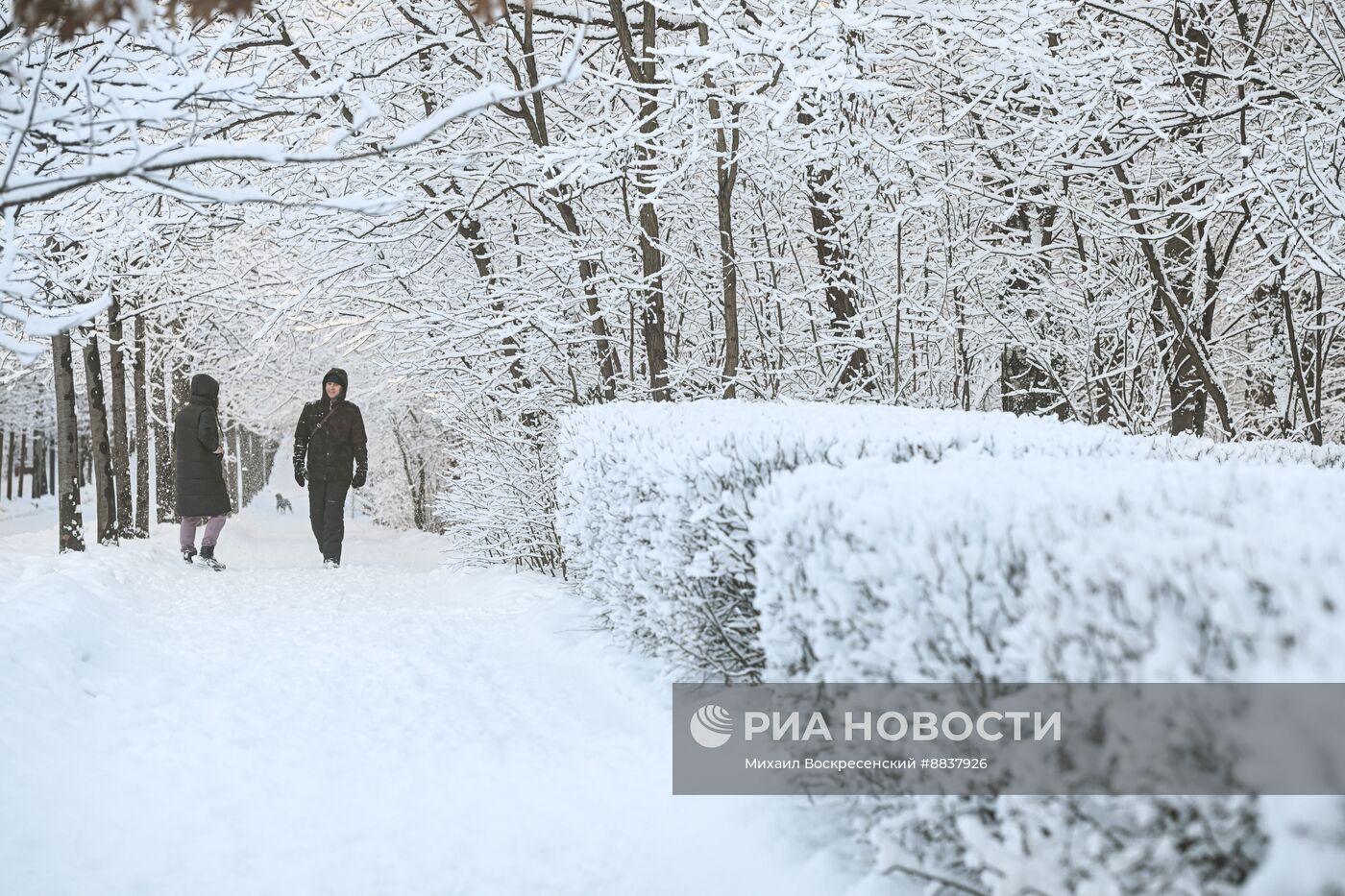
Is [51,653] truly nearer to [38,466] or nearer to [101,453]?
[101,453]

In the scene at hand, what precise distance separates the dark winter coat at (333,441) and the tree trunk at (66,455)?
2586 mm

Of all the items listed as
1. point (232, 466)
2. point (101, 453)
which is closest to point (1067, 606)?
point (101, 453)

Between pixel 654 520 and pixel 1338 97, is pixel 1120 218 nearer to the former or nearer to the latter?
pixel 1338 97

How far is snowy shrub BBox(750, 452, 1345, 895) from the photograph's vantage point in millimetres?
1614

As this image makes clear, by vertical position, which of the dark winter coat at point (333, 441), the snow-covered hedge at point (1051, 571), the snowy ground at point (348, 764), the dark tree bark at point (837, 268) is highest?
the dark tree bark at point (837, 268)

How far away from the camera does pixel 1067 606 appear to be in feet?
6.12

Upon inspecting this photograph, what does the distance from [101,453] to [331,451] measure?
3849 millimetres

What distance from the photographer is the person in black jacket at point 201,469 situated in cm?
916

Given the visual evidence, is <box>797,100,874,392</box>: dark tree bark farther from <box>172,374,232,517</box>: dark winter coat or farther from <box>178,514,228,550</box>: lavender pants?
<box>178,514,228,550</box>: lavender pants

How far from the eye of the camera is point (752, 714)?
375 centimetres

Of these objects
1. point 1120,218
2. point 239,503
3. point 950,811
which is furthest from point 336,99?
point 239,503

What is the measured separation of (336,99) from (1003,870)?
865 cm

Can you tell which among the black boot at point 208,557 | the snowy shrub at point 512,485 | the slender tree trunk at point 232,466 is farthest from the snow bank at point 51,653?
the slender tree trunk at point 232,466

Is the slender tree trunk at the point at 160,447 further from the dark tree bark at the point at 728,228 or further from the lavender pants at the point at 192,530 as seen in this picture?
the dark tree bark at the point at 728,228
